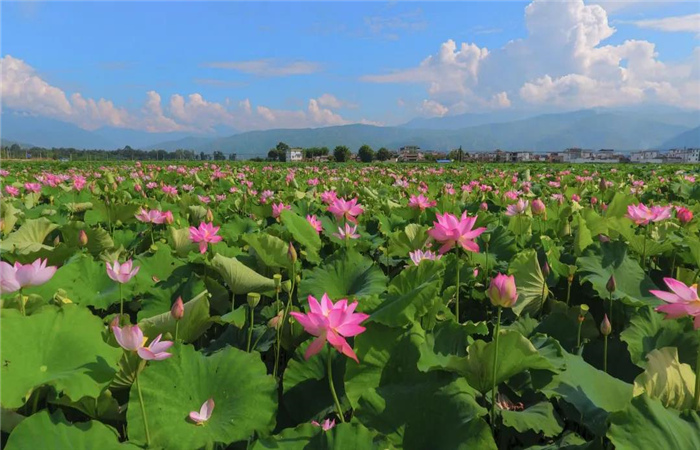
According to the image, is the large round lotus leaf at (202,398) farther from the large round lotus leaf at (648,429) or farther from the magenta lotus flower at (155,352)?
the large round lotus leaf at (648,429)

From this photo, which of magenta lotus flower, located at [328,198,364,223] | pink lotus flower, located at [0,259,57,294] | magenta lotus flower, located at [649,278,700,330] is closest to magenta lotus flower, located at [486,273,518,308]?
magenta lotus flower, located at [649,278,700,330]

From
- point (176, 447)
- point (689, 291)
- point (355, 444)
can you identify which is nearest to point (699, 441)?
point (689, 291)

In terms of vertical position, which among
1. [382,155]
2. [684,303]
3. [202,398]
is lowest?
[202,398]

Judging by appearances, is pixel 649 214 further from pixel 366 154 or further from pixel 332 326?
pixel 366 154

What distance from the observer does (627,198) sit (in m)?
2.58

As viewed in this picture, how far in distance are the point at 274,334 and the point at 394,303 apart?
1.50 feet

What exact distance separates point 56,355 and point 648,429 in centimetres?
108

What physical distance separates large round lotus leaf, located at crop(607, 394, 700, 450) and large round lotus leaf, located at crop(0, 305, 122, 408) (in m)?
0.87

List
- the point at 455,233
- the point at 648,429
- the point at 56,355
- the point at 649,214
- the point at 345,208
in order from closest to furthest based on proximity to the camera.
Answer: the point at 648,429, the point at 56,355, the point at 455,233, the point at 649,214, the point at 345,208

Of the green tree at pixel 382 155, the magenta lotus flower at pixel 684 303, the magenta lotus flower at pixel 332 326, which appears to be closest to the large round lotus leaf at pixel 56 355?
the magenta lotus flower at pixel 332 326

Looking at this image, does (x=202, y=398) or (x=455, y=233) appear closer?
(x=202, y=398)

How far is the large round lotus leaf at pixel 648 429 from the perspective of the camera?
70 centimetres

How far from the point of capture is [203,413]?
91 cm

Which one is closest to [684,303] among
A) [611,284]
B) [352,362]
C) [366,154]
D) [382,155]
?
[611,284]
